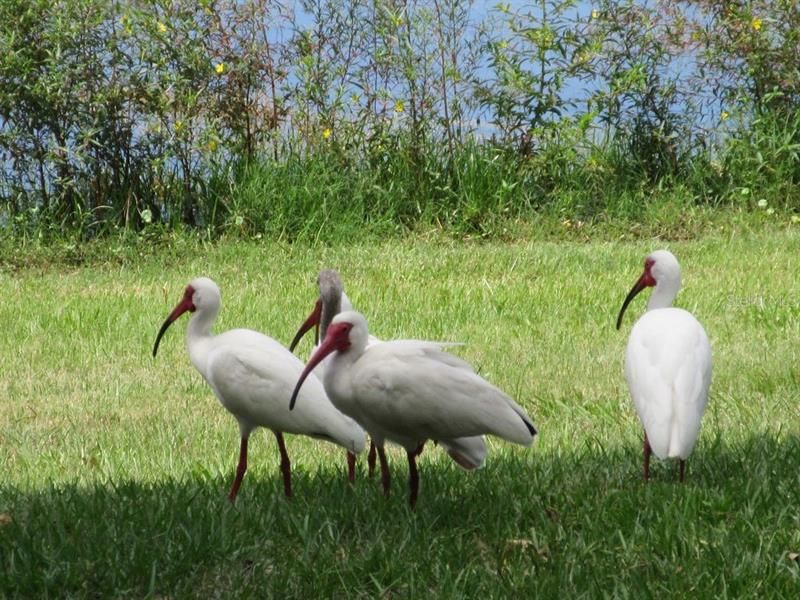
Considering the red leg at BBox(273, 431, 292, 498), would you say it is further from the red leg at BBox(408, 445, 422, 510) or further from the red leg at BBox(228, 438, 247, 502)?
the red leg at BBox(408, 445, 422, 510)

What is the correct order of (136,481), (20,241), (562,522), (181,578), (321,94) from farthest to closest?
(321,94) < (20,241) < (136,481) < (562,522) < (181,578)

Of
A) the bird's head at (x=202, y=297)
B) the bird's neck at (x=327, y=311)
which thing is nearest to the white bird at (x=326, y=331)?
the bird's neck at (x=327, y=311)

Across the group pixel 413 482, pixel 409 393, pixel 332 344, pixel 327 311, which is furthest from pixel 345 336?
pixel 327 311

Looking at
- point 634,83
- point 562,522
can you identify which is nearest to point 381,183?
point 634,83

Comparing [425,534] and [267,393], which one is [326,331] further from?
[425,534]

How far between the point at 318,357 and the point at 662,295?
1775 mm

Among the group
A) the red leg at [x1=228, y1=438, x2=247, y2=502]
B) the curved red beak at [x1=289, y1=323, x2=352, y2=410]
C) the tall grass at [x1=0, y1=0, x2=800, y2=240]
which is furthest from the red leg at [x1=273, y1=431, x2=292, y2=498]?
the tall grass at [x1=0, y1=0, x2=800, y2=240]

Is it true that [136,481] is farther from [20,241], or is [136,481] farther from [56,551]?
[20,241]

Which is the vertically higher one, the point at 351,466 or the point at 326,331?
the point at 326,331

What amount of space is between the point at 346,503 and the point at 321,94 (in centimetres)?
745

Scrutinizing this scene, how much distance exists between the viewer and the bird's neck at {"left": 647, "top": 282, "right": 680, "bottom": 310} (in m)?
5.55

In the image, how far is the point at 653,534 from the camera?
417cm

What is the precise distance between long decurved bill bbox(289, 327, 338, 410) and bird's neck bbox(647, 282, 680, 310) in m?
1.66

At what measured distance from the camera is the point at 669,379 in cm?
457
